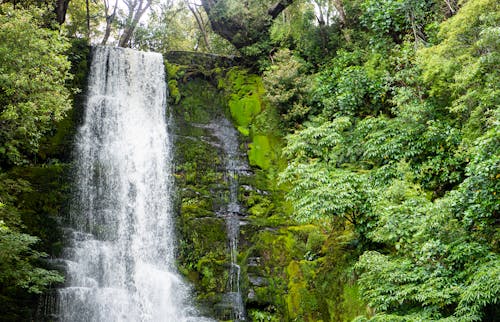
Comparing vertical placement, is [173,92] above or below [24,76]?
above

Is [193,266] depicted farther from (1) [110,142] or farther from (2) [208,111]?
(2) [208,111]

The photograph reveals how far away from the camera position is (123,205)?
47.5 ft

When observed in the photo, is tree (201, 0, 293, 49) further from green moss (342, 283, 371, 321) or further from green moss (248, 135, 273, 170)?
green moss (342, 283, 371, 321)

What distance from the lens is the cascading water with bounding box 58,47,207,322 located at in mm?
12086

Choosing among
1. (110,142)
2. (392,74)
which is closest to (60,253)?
(110,142)

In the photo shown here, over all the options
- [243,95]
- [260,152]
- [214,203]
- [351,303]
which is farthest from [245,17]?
[351,303]

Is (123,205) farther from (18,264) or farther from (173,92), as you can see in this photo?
(173,92)

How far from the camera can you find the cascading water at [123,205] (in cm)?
1209

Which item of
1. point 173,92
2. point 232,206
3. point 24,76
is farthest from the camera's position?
point 173,92

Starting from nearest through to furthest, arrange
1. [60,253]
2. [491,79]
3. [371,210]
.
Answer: [491,79] < [371,210] < [60,253]

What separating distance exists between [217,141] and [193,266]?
5.72 metres

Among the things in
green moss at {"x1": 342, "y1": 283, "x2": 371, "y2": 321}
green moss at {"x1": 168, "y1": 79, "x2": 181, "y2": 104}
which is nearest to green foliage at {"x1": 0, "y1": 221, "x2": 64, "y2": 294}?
green moss at {"x1": 342, "y1": 283, "x2": 371, "y2": 321}

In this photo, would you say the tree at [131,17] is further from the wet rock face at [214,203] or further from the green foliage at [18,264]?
the green foliage at [18,264]

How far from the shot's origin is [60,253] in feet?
41.0
